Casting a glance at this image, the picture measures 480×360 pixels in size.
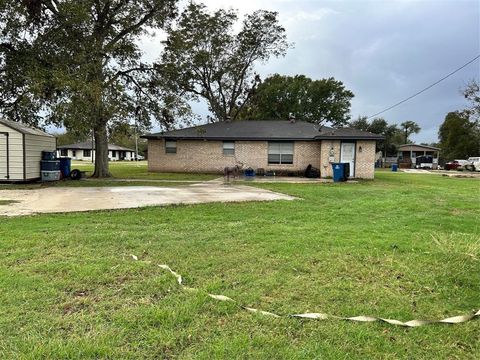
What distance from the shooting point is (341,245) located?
4.86 m

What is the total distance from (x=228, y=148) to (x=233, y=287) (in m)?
19.9

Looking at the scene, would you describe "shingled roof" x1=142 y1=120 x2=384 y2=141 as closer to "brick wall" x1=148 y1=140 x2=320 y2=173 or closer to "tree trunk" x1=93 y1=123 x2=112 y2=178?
"brick wall" x1=148 y1=140 x2=320 y2=173

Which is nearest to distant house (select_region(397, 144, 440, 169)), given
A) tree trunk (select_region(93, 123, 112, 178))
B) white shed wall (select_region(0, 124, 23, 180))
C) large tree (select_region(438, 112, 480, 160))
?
large tree (select_region(438, 112, 480, 160))

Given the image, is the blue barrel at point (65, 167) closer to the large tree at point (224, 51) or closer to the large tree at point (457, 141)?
the large tree at point (224, 51)

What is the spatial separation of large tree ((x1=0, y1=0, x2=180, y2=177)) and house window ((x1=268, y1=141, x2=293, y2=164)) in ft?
22.4

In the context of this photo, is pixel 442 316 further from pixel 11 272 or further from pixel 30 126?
pixel 30 126

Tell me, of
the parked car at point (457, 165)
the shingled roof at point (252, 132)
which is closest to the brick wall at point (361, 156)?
the shingled roof at point (252, 132)

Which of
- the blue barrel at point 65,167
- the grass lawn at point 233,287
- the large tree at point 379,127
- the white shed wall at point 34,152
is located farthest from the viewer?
the large tree at point 379,127

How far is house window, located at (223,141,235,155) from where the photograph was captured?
23.1m

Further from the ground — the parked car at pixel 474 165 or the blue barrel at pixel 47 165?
the parked car at pixel 474 165

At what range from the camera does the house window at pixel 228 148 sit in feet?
75.7

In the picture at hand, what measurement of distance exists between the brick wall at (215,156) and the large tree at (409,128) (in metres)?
55.9

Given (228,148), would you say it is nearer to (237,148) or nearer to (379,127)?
(237,148)

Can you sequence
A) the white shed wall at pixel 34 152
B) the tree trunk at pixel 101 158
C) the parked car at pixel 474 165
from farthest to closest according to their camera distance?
1. the parked car at pixel 474 165
2. the tree trunk at pixel 101 158
3. the white shed wall at pixel 34 152
